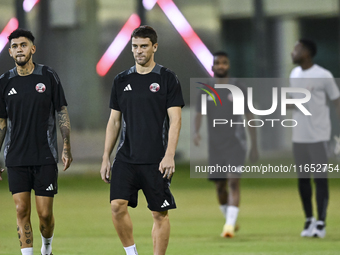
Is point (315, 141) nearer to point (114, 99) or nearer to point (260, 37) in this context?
point (260, 37)

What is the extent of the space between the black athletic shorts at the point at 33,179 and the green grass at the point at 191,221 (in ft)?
3.03

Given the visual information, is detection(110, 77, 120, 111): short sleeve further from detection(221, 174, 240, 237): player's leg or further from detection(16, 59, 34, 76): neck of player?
detection(221, 174, 240, 237): player's leg

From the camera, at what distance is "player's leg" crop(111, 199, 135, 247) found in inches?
144

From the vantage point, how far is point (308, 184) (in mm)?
5367

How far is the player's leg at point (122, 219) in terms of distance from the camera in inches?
144

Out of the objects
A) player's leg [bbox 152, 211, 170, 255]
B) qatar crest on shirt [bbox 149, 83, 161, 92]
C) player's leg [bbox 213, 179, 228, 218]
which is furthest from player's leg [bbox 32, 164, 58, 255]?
player's leg [bbox 213, 179, 228, 218]

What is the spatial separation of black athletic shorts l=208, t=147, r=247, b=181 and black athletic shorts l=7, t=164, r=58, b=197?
2.01 metres

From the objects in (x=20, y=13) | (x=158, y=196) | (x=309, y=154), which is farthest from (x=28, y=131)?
(x=20, y=13)

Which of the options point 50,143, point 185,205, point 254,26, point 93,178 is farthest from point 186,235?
point 254,26

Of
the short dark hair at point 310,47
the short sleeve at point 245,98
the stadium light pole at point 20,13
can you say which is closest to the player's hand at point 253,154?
the short sleeve at point 245,98

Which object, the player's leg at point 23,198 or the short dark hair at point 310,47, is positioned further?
the short dark hair at point 310,47

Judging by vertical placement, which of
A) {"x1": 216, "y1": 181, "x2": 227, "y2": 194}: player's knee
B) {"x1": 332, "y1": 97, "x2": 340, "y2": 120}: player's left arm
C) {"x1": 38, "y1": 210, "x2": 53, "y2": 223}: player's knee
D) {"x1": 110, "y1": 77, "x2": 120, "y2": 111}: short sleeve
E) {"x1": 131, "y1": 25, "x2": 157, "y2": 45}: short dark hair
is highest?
{"x1": 131, "y1": 25, "x2": 157, "y2": 45}: short dark hair

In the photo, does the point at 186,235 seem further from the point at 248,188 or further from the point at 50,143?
the point at 50,143

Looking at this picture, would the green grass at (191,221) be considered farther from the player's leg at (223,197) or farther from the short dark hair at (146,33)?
the short dark hair at (146,33)
